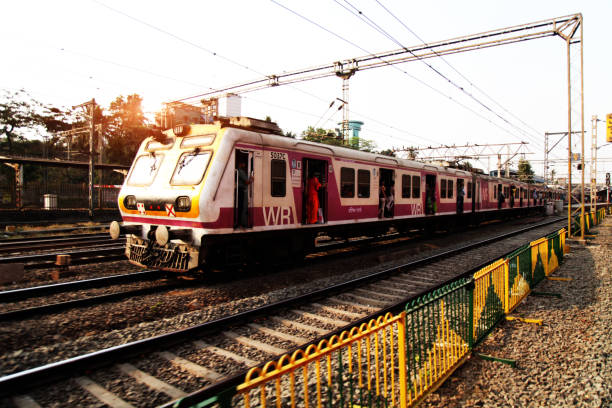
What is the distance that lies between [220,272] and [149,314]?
105 inches

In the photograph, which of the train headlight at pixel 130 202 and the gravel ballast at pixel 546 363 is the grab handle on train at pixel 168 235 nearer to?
→ the train headlight at pixel 130 202

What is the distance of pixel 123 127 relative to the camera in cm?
3922

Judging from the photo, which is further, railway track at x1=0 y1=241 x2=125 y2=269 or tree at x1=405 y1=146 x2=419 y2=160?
tree at x1=405 y1=146 x2=419 y2=160

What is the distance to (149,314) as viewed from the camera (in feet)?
19.5

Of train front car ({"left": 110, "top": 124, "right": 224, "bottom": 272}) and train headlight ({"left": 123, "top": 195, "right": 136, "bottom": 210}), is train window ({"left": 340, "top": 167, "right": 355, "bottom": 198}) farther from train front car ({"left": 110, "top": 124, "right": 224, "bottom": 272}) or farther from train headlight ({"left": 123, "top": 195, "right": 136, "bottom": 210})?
train headlight ({"left": 123, "top": 195, "right": 136, "bottom": 210})

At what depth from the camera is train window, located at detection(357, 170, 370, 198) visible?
11.4 m

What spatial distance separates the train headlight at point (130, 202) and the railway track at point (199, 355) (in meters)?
4.67

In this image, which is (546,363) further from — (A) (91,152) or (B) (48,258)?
(A) (91,152)

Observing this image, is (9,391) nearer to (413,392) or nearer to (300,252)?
(413,392)

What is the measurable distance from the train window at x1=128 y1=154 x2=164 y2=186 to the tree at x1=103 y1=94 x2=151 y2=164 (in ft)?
108

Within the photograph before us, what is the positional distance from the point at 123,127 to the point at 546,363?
42.6 metres

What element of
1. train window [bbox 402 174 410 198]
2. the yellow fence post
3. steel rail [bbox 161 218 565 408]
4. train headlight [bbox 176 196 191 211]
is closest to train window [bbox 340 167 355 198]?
steel rail [bbox 161 218 565 408]

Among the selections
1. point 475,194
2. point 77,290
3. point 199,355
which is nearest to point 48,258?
point 77,290

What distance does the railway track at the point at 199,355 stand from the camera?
367 cm
